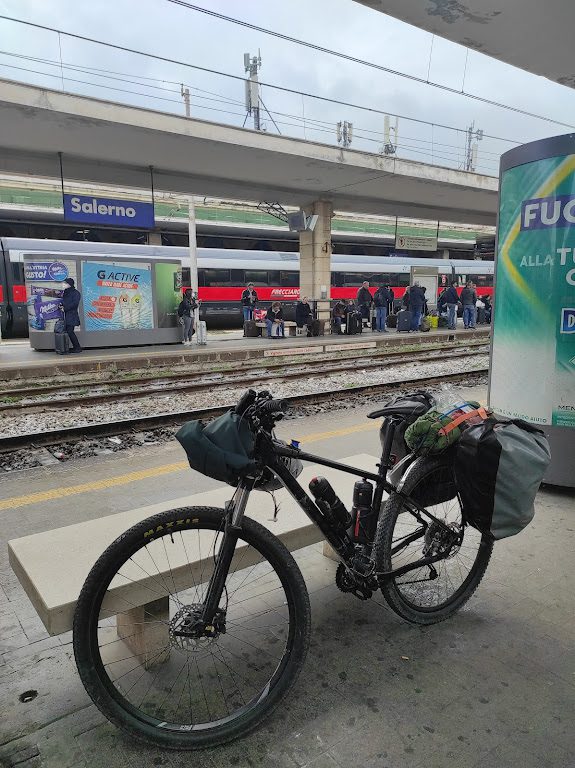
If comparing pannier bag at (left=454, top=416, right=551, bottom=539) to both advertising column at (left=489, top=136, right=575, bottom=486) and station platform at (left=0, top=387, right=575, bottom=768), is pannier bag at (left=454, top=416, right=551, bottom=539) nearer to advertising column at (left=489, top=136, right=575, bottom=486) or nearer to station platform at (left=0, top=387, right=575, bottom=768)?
station platform at (left=0, top=387, right=575, bottom=768)

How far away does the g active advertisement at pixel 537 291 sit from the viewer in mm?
4164

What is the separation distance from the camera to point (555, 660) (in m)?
2.54

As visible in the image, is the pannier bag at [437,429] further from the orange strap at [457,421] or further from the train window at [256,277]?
the train window at [256,277]

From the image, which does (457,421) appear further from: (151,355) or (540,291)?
(151,355)

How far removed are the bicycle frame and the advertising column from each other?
7.16 ft

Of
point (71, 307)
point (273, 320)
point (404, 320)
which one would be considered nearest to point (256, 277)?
point (273, 320)

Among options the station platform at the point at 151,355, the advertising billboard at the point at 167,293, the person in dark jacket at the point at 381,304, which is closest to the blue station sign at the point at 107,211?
the advertising billboard at the point at 167,293

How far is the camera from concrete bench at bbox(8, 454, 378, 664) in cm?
208

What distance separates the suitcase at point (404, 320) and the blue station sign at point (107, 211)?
11311 millimetres

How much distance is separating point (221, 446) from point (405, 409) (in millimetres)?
1104

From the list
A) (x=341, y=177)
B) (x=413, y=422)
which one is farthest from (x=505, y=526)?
(x=341, y=177)

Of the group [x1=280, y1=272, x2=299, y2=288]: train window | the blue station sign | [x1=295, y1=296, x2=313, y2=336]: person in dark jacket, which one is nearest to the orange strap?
the blue station sign

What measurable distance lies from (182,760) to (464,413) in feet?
5.93

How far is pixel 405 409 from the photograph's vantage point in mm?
2723
